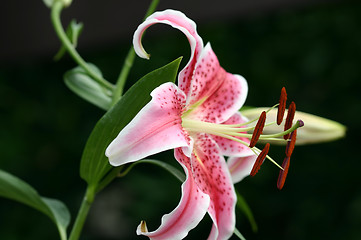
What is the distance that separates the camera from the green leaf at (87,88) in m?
0.62

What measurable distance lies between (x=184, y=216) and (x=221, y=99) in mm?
168

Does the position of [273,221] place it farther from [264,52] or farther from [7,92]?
[7,92]

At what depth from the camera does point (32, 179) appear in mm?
1982

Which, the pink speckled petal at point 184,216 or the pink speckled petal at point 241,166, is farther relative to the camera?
the pink speckled petal at point 241,166

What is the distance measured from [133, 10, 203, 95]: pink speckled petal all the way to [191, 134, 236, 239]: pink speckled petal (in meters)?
0.06

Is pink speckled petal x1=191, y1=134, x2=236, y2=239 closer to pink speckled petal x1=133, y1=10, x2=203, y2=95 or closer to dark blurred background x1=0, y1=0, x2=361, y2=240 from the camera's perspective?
pink speckled petal x1=133, y1=10, x2=203, y2=95

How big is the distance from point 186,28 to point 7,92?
168 cm

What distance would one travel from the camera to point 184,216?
1.55 ft

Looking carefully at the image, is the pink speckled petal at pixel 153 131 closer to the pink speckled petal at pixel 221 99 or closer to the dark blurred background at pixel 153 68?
the pink speckled petal at pixel 221 99

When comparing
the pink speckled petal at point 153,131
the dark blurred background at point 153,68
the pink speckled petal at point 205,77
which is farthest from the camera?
the dark blurred background at point 153,68

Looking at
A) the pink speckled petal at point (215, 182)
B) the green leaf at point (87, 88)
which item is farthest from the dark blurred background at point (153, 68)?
the pink speckled petal at point (215, 182)

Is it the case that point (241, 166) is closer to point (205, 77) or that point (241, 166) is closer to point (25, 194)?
point (205, 77)

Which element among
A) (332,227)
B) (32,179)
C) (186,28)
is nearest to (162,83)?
(186,28)

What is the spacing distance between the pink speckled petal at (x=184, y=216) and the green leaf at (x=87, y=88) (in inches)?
5.8
